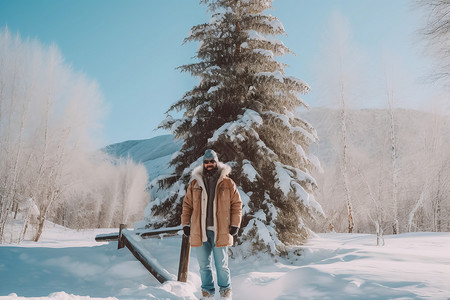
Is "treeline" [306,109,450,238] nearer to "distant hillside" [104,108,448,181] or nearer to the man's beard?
"distant hillside" [104,108,448,181]

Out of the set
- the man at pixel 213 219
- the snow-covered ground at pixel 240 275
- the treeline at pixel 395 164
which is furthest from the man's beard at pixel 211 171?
the treeline at pixel 395 164

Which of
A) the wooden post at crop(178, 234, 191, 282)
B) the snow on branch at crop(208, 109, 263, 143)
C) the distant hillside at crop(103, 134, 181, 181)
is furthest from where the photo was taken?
the distant hillside at crop(103, 134, 181, 181)

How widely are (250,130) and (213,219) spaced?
393cm

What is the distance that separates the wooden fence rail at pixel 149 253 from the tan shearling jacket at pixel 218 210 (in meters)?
1.38

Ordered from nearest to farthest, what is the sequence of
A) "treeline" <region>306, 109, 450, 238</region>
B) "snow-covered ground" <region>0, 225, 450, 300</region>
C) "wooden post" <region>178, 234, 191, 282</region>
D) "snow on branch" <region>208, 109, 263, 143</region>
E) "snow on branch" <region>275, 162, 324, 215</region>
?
"snow-covered ground" <region>0, 225, 450, 300</region> → "wooden post" <region>178, 234, 191, 282</region> → "snow on branch" <region>275, 162, 324, 215</region> → "snow on branch" <region>208, 109, 263, 143</region> → "treeline" <region>306, 109, 450, 238</region>

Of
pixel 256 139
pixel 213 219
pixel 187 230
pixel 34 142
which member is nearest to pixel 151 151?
pixel 34 142

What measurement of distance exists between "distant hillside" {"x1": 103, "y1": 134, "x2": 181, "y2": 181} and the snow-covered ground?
325ft

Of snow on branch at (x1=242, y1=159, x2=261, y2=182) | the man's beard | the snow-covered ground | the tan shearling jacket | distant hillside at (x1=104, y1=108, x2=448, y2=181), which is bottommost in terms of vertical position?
the snow-covered ground

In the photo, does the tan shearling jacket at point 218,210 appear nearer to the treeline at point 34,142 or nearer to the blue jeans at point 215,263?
the blue jeans at point 215,263

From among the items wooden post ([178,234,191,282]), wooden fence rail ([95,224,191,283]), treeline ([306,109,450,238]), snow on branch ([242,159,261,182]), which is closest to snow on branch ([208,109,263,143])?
snow on branch ([242,159,261,182])

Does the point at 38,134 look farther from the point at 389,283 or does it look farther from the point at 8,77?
the point at 389,283

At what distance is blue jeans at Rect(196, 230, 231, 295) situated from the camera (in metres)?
4.22

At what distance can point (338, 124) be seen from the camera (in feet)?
60.7

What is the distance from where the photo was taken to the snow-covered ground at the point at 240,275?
408 cm
